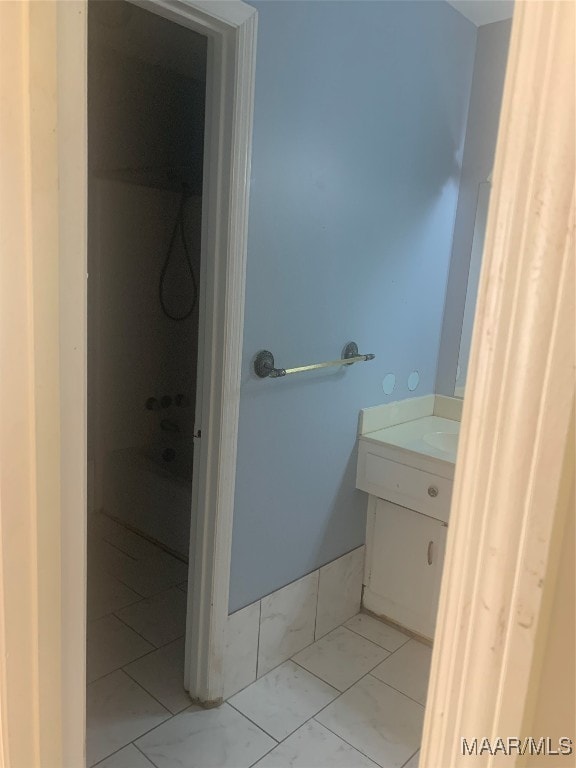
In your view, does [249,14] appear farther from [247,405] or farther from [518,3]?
[518,3]

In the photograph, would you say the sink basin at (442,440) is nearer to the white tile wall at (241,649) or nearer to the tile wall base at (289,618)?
the tile wall base at (289,618)

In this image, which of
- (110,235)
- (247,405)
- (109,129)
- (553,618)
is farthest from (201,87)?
(553,618)

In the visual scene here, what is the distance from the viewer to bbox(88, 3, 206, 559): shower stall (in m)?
2.92

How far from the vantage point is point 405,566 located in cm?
239

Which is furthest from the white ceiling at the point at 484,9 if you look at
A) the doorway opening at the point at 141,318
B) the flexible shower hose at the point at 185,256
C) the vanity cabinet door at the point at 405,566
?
the vanity cabinet door at the point at 405,566

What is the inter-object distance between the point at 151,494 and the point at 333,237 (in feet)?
5.63

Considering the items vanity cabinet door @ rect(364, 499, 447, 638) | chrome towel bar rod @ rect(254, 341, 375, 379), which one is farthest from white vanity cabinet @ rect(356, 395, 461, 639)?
chrome towel bar rod @ rect(254, 341, 375, 379)

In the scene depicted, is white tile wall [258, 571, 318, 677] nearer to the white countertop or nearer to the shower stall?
the white countertop

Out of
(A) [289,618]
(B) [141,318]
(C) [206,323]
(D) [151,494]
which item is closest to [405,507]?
(A) [289,618]

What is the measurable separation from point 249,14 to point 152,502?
7.36 feet

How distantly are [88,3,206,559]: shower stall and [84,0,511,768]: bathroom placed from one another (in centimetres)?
40

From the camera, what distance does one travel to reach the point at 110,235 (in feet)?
10.2

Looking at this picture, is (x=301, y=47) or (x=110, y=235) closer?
(x=301, y=47)

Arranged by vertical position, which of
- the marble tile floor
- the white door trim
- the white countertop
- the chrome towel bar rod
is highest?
the white door trim
